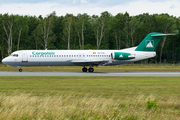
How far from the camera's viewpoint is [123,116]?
9.74 metres

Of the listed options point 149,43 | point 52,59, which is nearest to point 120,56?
point 149,43

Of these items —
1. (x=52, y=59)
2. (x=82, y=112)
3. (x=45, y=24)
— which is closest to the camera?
(x=82, y=112)

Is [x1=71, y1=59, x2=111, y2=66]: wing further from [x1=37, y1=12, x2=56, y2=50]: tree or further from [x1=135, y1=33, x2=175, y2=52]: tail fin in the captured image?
[x1=37, y1=12, x2=56, y2=50]: tree

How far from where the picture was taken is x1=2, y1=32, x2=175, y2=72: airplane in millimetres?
40219

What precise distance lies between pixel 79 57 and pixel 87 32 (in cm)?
6212

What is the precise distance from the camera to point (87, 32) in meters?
102

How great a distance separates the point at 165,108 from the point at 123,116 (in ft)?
10.7

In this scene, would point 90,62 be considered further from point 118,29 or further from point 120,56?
point 118,29

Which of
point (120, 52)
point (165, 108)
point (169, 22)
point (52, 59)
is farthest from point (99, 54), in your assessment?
point (169, 22)

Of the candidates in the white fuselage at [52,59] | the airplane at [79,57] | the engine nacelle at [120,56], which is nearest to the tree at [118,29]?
the airplane at [79,57]

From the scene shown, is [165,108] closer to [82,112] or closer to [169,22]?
[82,112]

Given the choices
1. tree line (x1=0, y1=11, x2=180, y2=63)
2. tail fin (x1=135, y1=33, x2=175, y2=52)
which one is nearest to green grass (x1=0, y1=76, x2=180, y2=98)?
tail fin (x1=135, y1=33, x2=175, y2=52)

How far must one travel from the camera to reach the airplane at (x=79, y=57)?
40219mm

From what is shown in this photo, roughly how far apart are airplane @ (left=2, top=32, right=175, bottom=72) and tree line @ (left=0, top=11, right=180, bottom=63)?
124 ft
